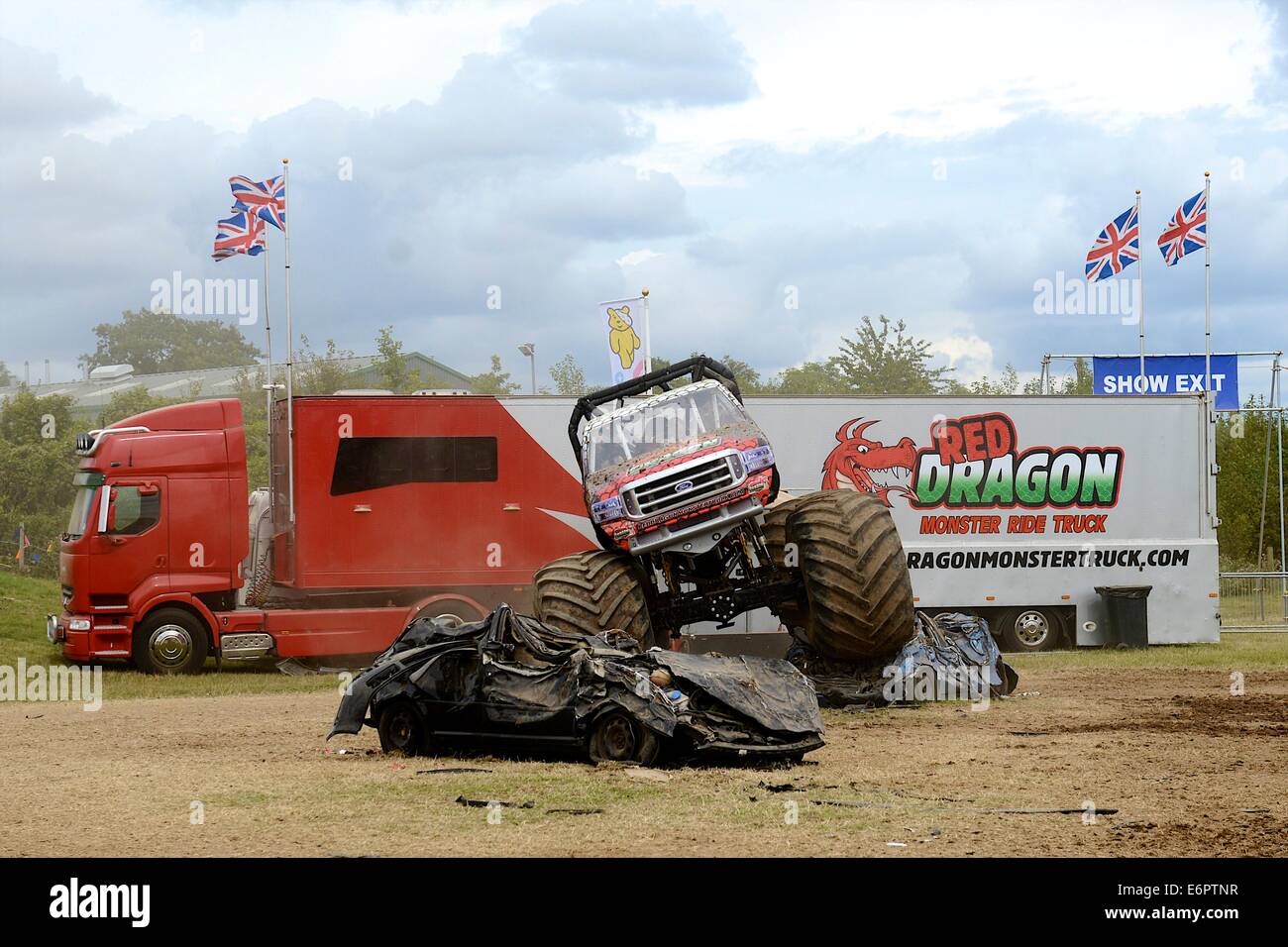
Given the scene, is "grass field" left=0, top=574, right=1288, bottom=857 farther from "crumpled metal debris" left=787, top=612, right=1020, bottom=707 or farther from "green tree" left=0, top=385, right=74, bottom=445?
"green tree" left=0, top=385, right=74, bottom=445

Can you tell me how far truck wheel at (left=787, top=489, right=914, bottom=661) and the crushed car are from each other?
2.34 m

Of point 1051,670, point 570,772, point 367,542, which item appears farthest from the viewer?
point 367,542

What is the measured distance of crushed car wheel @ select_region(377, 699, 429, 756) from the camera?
11258 mm

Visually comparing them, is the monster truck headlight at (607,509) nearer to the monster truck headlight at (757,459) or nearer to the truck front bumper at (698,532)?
the truck front bumper at (698,532)

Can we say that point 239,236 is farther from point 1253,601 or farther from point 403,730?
point 1253,601

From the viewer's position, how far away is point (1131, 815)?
335 inches

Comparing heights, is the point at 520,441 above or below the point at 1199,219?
below

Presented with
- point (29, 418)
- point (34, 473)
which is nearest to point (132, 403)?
point (29, 418)

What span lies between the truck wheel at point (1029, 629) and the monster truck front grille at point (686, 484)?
9.74 metres

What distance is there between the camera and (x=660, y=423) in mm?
14844

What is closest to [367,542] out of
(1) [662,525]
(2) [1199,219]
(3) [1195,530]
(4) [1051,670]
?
(1) [662,525]

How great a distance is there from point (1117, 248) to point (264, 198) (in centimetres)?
1675
